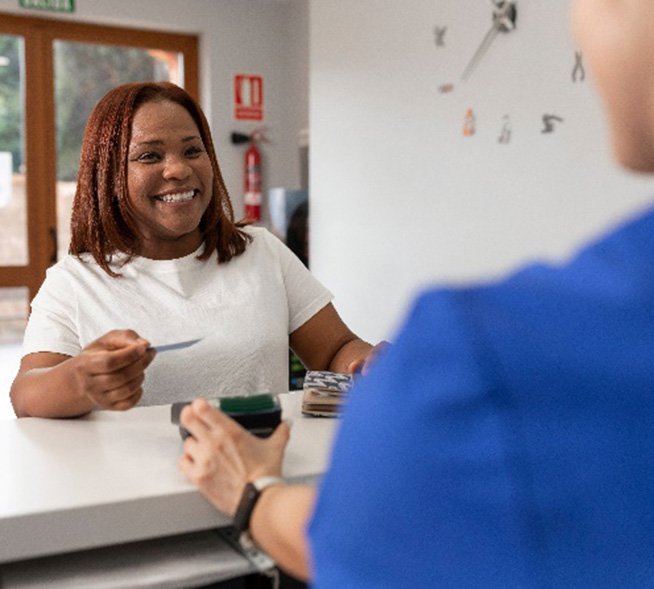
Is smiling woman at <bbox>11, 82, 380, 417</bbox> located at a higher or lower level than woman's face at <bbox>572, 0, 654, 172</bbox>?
lower

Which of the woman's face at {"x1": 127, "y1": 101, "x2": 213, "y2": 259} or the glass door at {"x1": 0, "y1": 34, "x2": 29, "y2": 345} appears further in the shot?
the glass door at {"x1": 0, "y1": 34, "x2": 29, "y2": 345}

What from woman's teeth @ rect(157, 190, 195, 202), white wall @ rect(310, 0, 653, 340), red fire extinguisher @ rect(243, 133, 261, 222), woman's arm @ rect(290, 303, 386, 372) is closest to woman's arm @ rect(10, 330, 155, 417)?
woman's teeth @ rect(157, 190, 195, 202)

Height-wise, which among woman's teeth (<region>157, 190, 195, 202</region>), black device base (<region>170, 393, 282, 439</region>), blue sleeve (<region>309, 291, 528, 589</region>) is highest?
woman's teeth (<region>157, 190, 195, 202</region>)

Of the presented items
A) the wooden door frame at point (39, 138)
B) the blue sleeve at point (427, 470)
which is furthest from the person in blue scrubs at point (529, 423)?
the wooden door frame at point (39, 138)

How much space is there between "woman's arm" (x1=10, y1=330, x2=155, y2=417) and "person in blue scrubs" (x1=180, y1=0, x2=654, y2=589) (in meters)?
0.89

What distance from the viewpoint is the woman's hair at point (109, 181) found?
5.93 feet

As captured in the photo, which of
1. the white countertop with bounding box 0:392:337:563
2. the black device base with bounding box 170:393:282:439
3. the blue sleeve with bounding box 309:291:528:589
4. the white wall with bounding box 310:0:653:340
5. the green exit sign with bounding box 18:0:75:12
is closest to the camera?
the blue sleeve with bounding box 309:291:528:589

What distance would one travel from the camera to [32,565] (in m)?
1.00

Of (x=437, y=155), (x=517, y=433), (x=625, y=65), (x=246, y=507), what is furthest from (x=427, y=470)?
(x=437, y=155)

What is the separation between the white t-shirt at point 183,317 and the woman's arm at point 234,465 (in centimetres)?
65

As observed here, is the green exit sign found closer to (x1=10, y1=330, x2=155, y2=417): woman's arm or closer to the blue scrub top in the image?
(x1=10, y1=330, x2=155, y2=417): woman's arm

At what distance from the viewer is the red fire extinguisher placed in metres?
5.19

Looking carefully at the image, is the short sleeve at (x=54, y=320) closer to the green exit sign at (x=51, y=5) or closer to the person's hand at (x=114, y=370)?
the person's hand at (x=114, y=370)

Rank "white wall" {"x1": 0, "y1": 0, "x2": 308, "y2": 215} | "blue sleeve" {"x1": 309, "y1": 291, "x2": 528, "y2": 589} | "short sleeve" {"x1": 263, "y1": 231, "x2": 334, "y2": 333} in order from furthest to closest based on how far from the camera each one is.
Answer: "white wall" {"x1": 0, "y1": 0, "x2": 308, "y2": 215} → "short sleeve" {"x1": 263, "y1": 231, "x2": 334, "y2": 333} → "blue sleeve" {"x1": 309, "y1": 291, "x2": 528, "y2": 589}
